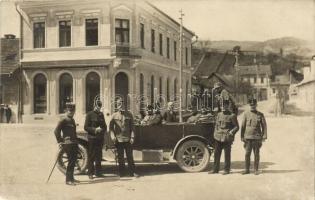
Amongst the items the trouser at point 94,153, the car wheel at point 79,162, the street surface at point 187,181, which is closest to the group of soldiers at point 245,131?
the street surface at point 187,181

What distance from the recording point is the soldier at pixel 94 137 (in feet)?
22.1

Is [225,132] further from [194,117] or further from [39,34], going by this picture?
[39,34]

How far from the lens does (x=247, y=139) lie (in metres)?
6.87

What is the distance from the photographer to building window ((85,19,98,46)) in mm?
8117

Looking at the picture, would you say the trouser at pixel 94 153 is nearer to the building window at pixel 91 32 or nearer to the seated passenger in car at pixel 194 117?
the seated passenger in car at pixel 194 117

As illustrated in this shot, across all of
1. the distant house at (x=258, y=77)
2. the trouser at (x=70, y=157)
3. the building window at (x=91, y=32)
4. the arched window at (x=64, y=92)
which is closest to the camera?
the trouser at (x=70, y=157)

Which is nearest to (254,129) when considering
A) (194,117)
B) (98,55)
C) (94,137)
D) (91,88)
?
(194,117)

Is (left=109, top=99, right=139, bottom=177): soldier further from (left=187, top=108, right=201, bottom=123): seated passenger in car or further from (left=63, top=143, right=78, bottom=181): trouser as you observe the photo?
(left=187, top=108, right=201, bottom=123): seated passenger in car

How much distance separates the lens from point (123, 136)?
679cm

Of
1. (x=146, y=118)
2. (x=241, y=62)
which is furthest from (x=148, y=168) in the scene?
(x=241, y=62)

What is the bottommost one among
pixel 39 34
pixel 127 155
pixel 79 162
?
pixel 79 162

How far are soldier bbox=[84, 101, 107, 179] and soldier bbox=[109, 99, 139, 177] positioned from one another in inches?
6.9

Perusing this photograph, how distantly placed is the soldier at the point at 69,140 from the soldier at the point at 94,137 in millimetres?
232

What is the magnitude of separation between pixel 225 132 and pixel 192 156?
61 cm
